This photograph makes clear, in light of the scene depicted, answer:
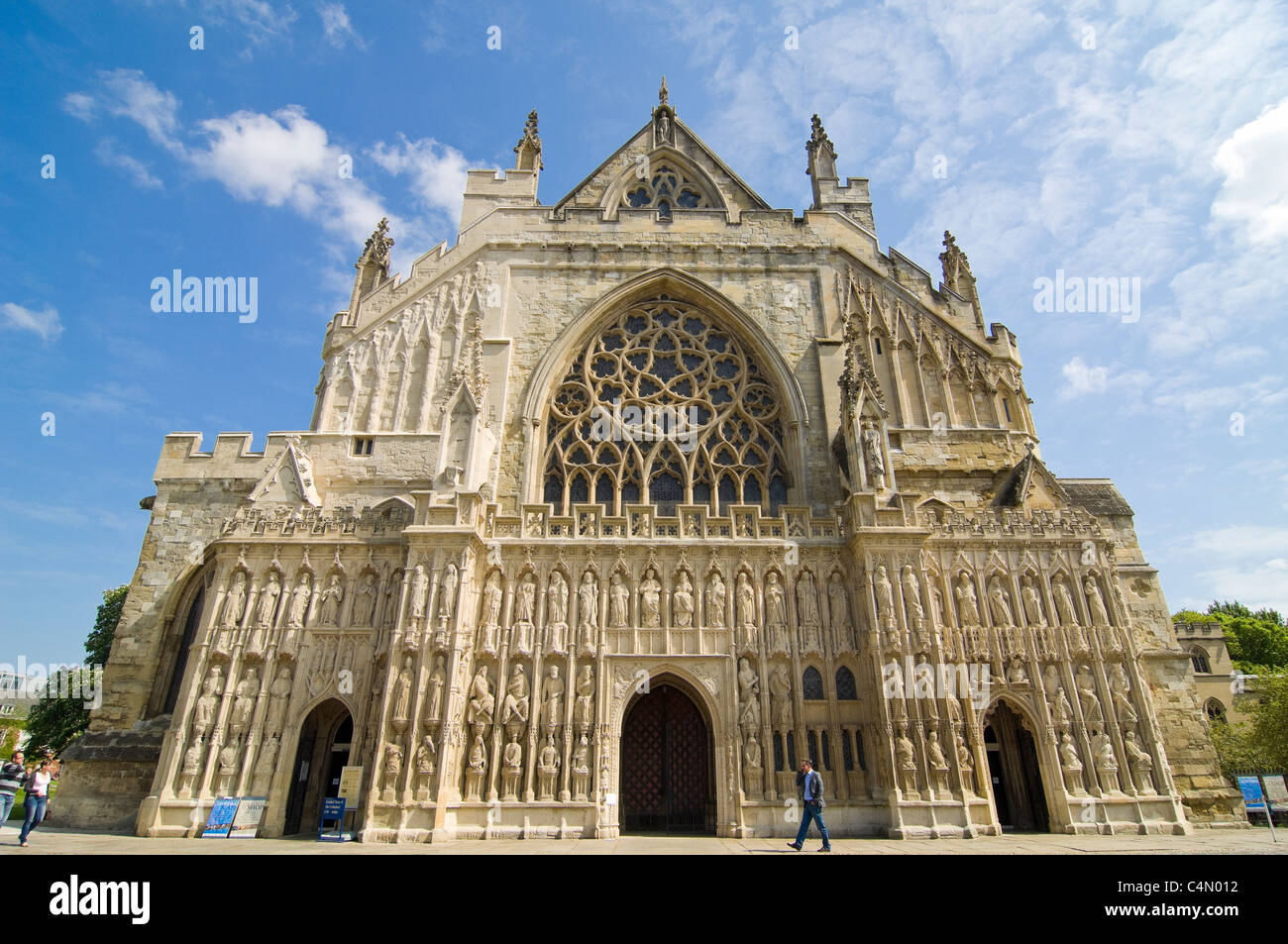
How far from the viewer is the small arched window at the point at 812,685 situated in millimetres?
12664

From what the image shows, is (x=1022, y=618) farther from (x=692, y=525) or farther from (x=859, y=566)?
(x=692, y=525)

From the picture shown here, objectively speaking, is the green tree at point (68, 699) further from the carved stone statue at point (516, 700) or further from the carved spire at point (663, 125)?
the carved spire at point (663, 125)

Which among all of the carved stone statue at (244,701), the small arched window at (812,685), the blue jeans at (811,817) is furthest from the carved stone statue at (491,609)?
the blue jeans at (811,817)

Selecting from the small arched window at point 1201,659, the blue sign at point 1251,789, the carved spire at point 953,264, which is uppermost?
the carved spire at point 953,264

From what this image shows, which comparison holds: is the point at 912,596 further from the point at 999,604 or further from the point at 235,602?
the point at 235,602

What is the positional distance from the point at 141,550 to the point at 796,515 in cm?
1521

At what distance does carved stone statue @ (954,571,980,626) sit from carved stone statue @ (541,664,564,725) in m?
7.70

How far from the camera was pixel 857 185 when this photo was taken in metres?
21.4

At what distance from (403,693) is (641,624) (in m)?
4.41

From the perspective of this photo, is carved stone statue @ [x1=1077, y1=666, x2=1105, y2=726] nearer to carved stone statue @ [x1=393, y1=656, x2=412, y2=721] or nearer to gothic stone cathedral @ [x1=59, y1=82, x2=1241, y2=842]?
gothic stone cathedral @ [x1=59, y1=82, x2=1241, y2=842]

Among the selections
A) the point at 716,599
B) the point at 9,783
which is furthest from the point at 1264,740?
the point at 9,783

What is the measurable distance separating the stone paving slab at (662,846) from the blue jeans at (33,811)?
0.75 ft
